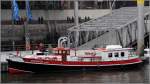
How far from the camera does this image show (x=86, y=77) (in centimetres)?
4334

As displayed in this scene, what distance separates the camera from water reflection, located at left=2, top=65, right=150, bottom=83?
4138 cm

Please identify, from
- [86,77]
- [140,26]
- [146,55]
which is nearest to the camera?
[86,77]

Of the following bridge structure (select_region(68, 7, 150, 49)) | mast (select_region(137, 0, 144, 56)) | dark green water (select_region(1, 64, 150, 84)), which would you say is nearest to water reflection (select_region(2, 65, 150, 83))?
dark green water (select_region(1, 64, 150, 84))

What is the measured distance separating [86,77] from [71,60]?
3375 mm

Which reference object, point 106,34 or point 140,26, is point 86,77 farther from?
point 106,34

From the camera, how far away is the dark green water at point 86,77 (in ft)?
136

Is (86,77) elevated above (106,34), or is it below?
below

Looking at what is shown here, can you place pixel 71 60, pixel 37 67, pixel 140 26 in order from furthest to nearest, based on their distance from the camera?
pixel 140 26, pixel 71 60, pixel 37 67

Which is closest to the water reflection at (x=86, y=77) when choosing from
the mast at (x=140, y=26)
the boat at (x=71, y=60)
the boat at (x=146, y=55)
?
the boat at (x=71, y=60)

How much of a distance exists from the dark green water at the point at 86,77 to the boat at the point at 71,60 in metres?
0.71

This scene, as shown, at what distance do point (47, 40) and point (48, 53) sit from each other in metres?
15.2

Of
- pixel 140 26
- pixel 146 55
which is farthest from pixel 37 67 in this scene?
pixel 140 26

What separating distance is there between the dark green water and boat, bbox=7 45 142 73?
0.71 metres

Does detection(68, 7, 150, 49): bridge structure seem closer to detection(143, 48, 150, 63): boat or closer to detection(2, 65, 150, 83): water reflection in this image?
detection(143, 48, 150, 63): boat
